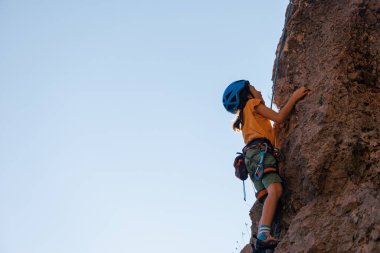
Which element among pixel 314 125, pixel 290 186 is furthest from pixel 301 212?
pixel 314 125

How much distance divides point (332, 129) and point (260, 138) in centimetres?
100

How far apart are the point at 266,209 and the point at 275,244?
418mm

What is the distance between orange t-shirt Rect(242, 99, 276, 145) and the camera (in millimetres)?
6036

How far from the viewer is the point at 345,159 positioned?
16.3 ft

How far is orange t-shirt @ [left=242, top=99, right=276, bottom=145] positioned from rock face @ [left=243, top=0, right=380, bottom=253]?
20 cm

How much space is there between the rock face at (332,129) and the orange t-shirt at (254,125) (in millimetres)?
195

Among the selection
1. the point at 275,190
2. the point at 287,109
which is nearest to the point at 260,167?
the point at 275,190

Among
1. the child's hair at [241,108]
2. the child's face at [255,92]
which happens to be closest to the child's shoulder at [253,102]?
the child's hair at [241,108]

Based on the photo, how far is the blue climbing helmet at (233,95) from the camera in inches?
251

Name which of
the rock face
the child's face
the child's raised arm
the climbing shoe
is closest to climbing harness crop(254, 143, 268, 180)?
the rock face

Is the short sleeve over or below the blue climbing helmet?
below

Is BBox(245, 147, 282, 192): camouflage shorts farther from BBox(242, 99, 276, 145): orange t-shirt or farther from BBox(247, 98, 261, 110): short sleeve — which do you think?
BBox(247, 98, 261, 110): short sleeve

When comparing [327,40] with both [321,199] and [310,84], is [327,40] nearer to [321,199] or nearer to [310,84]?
[310,84]

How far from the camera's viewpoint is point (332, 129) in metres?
5.15
